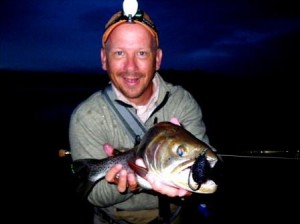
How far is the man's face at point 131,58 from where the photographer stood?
301 centimetres

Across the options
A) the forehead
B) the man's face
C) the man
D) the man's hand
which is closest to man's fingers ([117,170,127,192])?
the man's hand

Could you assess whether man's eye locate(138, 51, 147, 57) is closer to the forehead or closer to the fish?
the forehead

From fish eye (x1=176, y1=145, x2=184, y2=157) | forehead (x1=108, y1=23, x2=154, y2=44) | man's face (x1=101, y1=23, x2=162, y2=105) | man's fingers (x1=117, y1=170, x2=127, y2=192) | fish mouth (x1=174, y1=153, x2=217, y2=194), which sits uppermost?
forehead (x1=108, y1=23, x2=154, y2=44)

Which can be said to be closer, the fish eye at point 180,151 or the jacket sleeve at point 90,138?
the fish eye at point 180,151

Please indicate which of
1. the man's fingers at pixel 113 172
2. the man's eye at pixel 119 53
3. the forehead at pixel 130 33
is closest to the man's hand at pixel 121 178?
the man's fingers at pixel 113 172

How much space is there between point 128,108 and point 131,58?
1.57 ft

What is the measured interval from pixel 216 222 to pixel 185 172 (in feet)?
13.3

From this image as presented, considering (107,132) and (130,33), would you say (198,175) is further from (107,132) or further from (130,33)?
(130,33)

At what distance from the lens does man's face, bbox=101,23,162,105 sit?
301 centimetres

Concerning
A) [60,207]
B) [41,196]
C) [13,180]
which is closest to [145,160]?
[60,207]

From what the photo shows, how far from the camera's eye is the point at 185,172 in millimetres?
2016

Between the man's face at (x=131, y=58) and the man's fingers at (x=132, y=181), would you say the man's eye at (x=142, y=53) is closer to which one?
the man's face at (x=131, y=58)

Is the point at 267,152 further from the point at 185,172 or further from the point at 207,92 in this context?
the point at 207,92

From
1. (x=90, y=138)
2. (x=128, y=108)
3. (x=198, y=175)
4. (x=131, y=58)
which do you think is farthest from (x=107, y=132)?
(x=198, y=175)
